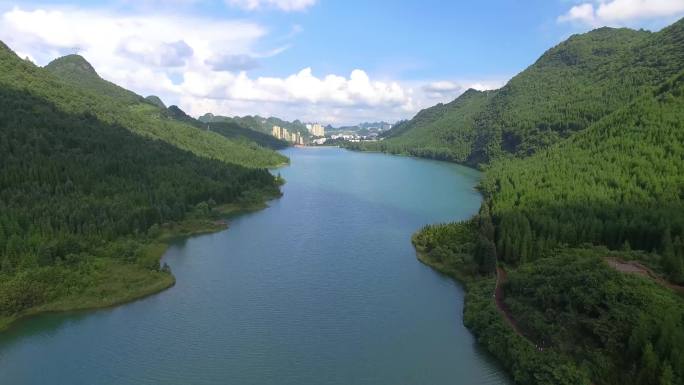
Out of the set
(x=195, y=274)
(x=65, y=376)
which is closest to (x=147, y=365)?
(x=65, y=376)

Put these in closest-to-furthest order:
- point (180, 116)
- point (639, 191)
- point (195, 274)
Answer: point (195, 274), point (639, 191), point (180, 116)

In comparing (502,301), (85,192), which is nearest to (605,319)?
(502,301)

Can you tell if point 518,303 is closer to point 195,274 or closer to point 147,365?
point 147,365

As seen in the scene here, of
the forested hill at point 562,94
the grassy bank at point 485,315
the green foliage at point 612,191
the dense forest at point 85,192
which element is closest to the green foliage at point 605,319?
the grassy bank at point 485,315

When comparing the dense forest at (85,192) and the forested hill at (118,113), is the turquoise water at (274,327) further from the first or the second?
the forested hill at (118,113)

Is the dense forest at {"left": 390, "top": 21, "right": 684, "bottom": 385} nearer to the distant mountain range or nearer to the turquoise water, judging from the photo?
the distant mountain range

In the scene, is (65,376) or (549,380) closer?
(549,380)
